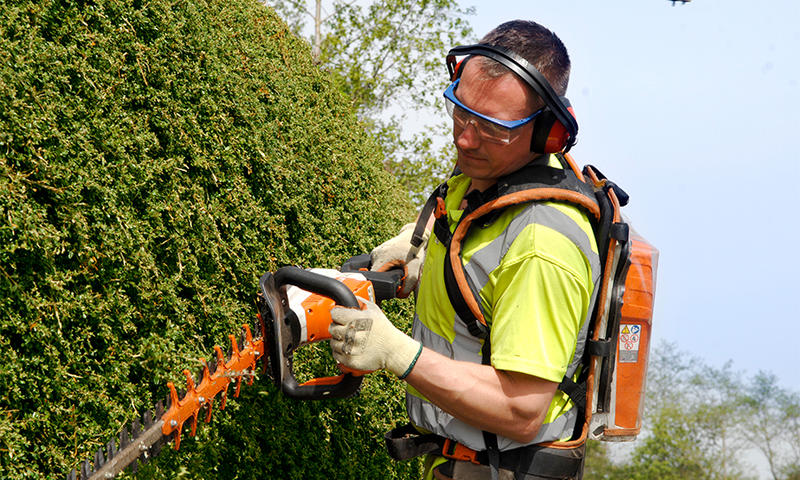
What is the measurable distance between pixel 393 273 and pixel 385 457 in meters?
1.78

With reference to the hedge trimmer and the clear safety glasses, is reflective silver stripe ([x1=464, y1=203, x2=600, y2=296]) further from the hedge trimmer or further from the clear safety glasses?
the hedge trimmer

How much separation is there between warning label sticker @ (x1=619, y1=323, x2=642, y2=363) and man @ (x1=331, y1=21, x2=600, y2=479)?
0.61 ft

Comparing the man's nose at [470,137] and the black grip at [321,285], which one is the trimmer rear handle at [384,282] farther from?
the man's nose at [470,137]

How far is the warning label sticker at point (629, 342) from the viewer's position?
240cm

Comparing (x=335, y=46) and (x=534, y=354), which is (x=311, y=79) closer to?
(x=534, y=354)

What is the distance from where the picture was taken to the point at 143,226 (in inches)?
100

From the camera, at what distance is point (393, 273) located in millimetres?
2789

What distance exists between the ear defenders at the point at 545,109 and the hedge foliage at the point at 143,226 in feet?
4.06

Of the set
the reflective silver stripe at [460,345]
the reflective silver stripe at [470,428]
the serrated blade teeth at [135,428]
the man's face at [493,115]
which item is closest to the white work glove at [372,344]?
the reflective silver stripe at [460,345]

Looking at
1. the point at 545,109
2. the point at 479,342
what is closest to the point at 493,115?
the point at 545,109

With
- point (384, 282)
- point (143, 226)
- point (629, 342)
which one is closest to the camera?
point (629, 342)

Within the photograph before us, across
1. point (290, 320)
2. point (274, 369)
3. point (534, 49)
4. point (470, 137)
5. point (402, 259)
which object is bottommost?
point (274, 369)

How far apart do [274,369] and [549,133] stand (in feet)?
4.01

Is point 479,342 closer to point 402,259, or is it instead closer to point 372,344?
point 372,344
